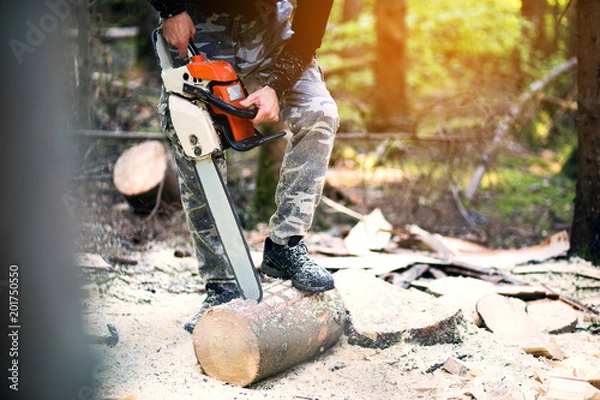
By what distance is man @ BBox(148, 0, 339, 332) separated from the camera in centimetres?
254

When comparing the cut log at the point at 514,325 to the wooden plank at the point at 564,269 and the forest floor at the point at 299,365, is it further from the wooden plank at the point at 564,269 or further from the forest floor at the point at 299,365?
the wooden plank at the point at 564,269

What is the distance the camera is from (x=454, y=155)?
5734 mm

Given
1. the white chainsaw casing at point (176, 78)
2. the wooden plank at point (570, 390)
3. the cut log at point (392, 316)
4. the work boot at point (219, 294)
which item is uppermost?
the white chainsaw casing at point (176, 78)

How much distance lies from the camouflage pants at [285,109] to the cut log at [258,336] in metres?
0.30

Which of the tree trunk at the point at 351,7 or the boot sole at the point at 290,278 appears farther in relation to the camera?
the tree trunk at the point at 351,7

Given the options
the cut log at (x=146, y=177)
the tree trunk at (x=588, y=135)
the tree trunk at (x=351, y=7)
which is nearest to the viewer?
the tree trunk at (x=588, y=135)

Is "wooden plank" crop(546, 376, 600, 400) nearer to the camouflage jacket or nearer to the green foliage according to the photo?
the camouflage jacket

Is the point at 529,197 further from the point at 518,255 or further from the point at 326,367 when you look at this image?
the point at 326,367

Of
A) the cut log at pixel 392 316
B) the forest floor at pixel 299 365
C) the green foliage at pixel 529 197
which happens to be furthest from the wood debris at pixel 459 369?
the green foliage at pixel 529 197

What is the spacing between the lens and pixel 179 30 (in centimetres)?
244

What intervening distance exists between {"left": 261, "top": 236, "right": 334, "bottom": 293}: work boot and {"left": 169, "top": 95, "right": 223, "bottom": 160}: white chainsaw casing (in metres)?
0.52

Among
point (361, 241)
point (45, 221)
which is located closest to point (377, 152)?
point (361, 241)

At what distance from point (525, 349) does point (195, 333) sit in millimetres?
1449

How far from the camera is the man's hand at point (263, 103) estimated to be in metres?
2.34
